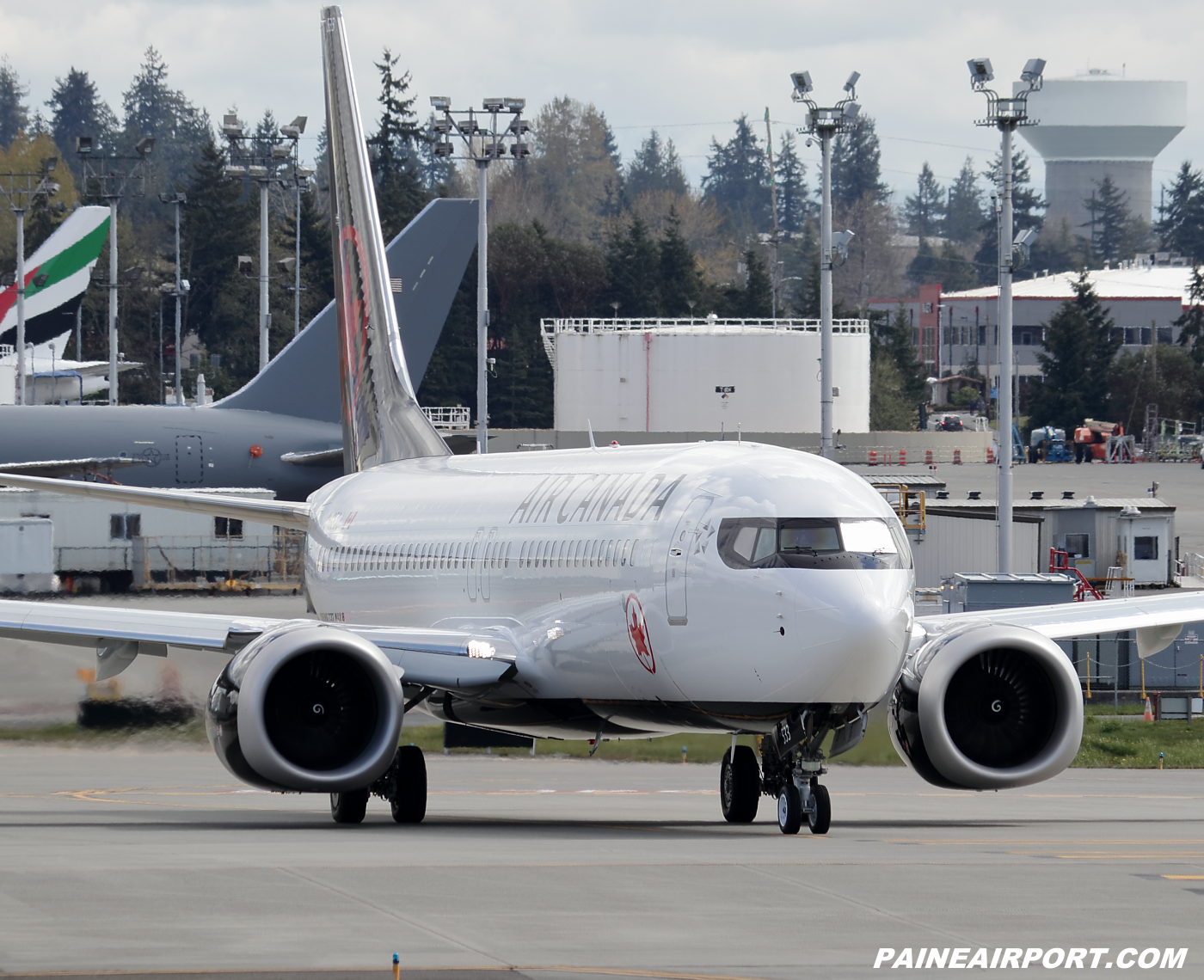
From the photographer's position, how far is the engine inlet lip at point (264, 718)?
19.8 metres

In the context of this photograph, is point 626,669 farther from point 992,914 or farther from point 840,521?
point 992,914

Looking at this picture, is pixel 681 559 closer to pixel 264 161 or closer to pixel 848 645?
pixel 848 645

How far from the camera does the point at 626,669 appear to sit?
20734 millimetres

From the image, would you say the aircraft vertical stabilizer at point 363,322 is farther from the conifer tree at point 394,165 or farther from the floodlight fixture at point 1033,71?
the conifer tree at point 394,165

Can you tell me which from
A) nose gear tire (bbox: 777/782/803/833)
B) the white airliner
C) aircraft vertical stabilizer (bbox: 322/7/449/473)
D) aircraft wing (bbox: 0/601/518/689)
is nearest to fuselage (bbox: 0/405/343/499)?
aircraft vertical stabilizer (bbox: 322/7/449/473)

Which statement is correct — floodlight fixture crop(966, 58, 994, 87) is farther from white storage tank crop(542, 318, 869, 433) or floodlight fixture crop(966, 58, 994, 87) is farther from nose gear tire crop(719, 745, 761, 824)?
white storage tank crop(542, 318, 869, 433)

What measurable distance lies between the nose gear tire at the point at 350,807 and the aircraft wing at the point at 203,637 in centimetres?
139

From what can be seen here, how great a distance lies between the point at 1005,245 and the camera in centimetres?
4478

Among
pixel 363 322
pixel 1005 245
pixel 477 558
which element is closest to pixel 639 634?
pixel 477 558

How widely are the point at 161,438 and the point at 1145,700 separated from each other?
2945cm

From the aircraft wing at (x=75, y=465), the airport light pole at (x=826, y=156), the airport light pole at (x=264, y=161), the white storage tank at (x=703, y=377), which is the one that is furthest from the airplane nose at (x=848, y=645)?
the white storage tank at (x=703, y=377)

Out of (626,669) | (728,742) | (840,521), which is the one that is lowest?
(728,742)

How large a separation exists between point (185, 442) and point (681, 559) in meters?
39.6

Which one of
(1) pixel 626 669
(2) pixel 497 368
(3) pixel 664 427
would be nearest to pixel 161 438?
(1) pixel 626 669
